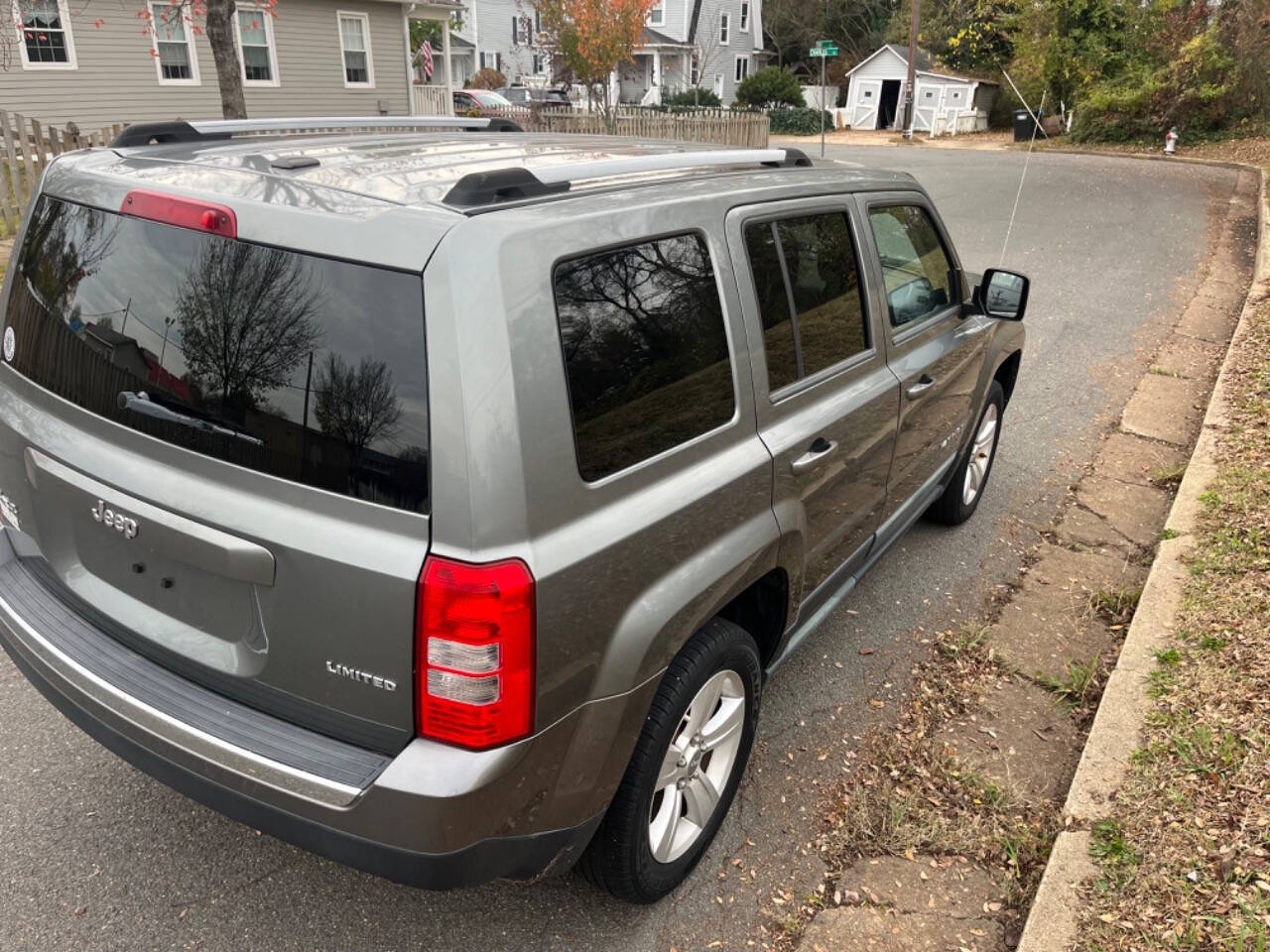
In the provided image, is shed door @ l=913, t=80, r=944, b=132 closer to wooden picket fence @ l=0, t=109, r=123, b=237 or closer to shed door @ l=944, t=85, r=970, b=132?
shed door @ l=944, t=85, r=970, b=132

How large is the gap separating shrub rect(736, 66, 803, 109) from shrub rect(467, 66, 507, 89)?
11.7m

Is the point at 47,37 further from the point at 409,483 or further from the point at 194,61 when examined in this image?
the point at 409,483

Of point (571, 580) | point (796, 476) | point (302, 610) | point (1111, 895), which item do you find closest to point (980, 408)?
point (796, 476)

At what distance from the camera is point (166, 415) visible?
6.91 ft

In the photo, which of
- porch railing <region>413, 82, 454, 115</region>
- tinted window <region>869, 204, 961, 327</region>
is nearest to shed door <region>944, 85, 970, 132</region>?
porch railing <region>413, 82, 454, 115</region>

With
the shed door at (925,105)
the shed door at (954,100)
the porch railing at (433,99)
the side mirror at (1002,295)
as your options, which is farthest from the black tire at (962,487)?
the shed door at (925,105)

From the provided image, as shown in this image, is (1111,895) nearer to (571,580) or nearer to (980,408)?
(571,580)

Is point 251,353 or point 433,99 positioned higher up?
point 433,99

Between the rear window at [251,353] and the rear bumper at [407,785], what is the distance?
571 mm

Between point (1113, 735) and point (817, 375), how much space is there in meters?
1.63

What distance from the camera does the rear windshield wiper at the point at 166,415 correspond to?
200 centimetres

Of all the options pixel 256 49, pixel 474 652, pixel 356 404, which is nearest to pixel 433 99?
pixel 256 49

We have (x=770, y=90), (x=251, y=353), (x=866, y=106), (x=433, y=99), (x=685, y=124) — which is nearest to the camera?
(x=251, y=353)

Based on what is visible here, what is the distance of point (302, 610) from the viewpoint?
6.34ft
